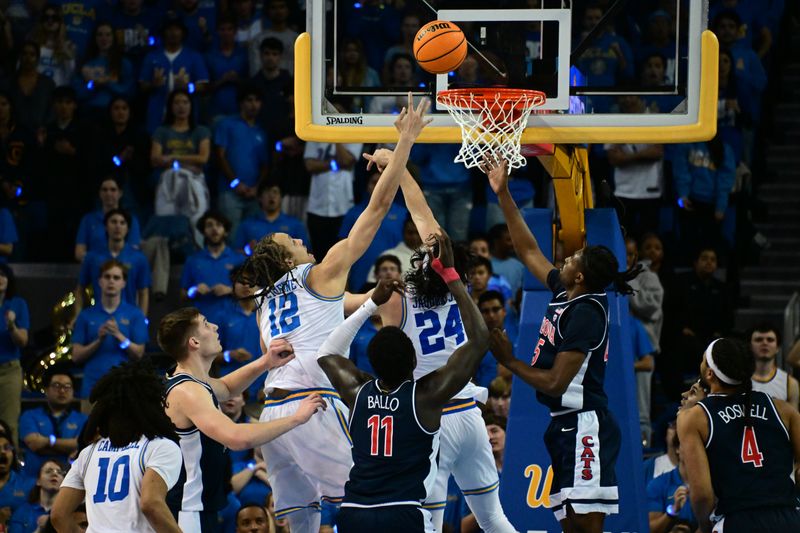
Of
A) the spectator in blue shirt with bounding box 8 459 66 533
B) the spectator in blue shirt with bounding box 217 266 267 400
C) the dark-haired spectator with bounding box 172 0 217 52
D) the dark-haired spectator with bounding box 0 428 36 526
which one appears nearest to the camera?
the spectator in blue shirt with bounding box 8 459 66 533

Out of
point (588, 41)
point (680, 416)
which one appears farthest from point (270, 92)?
point (680, 416)

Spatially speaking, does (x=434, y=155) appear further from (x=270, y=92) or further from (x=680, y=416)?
(x=680, y=416)

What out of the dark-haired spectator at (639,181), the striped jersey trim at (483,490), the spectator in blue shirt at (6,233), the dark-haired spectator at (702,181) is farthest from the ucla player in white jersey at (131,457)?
the dark-haired spectator at (702,181)

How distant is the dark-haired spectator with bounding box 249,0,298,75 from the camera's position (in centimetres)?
1474

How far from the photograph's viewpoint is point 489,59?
845cm

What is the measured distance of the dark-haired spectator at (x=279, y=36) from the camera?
580 inches

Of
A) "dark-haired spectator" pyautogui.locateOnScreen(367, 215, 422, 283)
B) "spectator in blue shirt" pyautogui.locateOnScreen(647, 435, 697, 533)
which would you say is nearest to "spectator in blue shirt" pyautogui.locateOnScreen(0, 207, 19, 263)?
"dark-haired spectator" pyautogui.locateOnScreen(367, 215, 422, 283)

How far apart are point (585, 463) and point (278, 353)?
1.82m

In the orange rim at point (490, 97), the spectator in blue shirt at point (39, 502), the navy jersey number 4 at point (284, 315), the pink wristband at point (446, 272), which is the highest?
the orange rim at point (490, 97)

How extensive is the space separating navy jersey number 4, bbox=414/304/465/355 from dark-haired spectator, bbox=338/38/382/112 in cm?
602

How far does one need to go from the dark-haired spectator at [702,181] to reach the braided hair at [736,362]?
22.5 ft

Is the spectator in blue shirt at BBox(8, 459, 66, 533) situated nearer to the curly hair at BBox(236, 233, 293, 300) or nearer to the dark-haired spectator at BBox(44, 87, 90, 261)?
the curly hair at BBox(236, 233, 293, 300)

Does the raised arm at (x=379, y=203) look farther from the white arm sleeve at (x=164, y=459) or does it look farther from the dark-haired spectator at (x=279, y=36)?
the dark-haired spectator at (x=279, y=36)

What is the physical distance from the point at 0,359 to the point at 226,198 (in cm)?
285
